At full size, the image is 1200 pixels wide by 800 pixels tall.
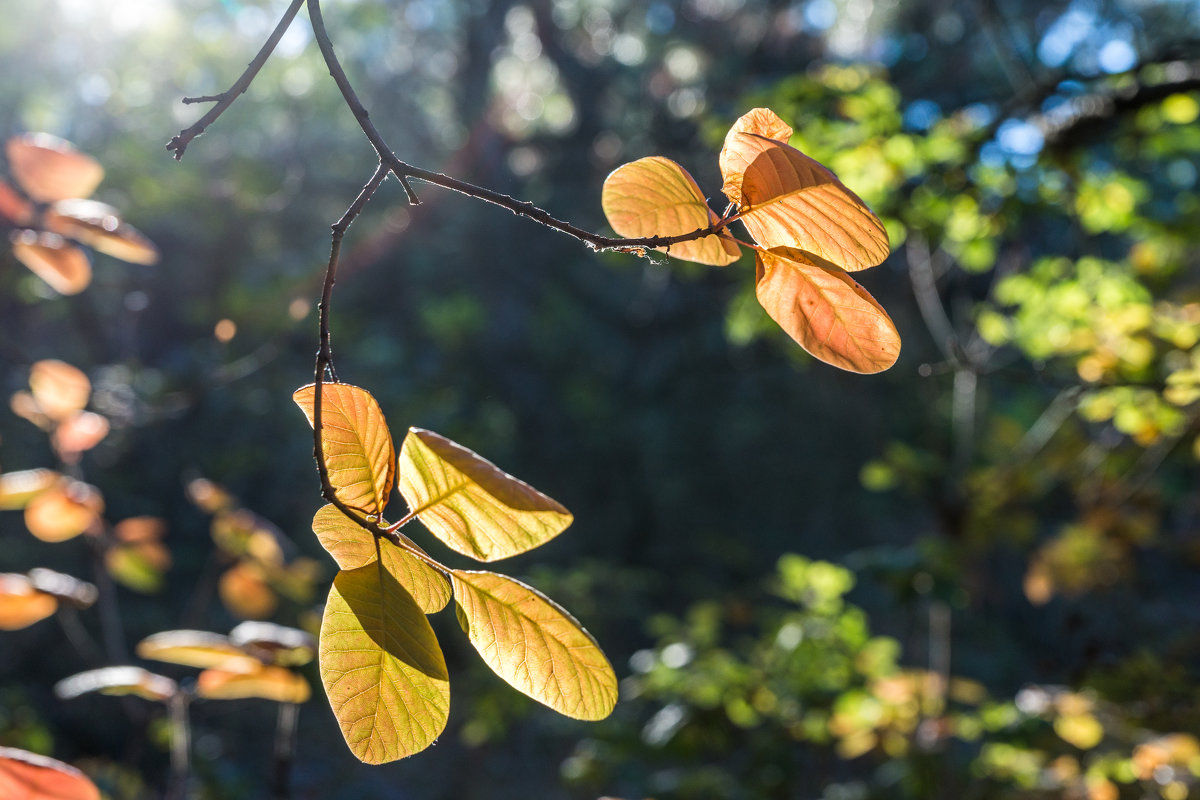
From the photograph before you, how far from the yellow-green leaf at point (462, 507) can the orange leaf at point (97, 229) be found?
551 mm

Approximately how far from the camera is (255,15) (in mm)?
→ 3771

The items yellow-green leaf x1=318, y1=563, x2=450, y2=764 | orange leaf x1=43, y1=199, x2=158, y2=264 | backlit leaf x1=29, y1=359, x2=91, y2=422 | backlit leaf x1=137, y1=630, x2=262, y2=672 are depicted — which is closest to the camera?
yellow-green leaf x1=318, y1=563, x2=450, y2=764

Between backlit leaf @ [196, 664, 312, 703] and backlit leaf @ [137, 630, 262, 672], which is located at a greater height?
backlit leaf @ [137, 630, 262, 672]

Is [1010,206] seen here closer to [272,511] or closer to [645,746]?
[645,746]

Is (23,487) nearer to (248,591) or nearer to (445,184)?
(248,591)

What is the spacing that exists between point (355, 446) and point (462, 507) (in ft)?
0.19

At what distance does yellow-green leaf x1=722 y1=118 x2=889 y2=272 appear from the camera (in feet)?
1.26

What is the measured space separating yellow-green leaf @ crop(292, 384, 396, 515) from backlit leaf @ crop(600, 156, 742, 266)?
0.15m

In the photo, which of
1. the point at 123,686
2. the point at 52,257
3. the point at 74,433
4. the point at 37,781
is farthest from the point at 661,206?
the point at 74,433

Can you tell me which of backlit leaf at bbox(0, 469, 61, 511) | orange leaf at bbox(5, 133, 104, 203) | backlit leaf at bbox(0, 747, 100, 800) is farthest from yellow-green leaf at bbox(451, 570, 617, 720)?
backlit leaf at bbox(0, 469, 61, 511)

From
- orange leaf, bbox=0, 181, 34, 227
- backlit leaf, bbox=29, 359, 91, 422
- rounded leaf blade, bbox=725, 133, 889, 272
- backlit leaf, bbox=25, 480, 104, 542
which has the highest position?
orange leaf, bbox=0, 181, 34, 227

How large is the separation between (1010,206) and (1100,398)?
47 cm

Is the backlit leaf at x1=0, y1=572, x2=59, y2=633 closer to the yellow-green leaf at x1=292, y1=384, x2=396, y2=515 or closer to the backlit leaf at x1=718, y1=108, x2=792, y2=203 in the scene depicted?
the yellow-green leaf at x1=292, y1=384, x2=396, y2=515

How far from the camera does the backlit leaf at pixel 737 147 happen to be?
1.31ft
